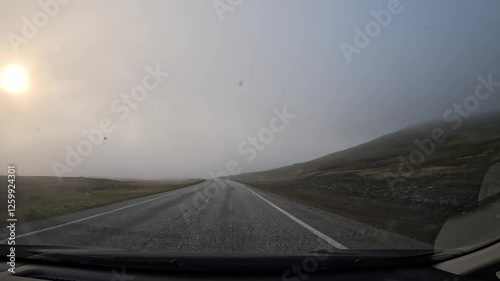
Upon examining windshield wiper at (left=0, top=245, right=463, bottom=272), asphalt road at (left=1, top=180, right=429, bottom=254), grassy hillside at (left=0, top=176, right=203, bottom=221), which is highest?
grassy hillside at (left=0, top=176, right=203, bottom=221)

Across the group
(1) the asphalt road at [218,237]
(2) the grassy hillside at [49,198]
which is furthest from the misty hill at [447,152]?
(2) the grassy hillside at [49,198]

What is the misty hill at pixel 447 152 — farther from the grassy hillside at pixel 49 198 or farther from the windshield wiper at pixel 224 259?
the grassy hillside at pixel 49 198

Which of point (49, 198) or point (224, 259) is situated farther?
point (49, 198)

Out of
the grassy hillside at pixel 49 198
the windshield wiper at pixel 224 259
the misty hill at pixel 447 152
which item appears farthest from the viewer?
Answer: the misty hill at pixel 447 152

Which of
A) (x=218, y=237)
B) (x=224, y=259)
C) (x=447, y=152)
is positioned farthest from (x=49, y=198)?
(x=447, y=152)

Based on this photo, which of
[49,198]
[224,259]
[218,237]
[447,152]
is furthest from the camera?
[447,152]

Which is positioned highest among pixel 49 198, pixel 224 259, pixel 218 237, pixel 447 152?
pixel 447 152

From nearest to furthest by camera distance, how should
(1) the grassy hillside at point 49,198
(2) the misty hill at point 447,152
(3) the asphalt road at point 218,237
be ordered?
(3) the asphalt road at point 218,237 < (1) the grassy hillside at point 49,198 < (2) the misty hill at point 447,152

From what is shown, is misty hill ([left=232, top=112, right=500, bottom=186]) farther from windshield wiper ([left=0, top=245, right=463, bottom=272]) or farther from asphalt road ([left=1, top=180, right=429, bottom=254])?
windshield wiper ([left=0, top=245, right=463, bottom=272])

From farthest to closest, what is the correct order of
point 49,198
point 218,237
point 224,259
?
point 49,198
point 218,237
point 224,259

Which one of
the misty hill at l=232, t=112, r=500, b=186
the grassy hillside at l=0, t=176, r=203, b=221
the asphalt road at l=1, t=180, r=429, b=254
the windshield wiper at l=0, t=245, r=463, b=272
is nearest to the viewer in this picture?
the windshield wiper at l=0, t=245, r=463, b=272

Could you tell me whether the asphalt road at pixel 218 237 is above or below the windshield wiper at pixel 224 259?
below

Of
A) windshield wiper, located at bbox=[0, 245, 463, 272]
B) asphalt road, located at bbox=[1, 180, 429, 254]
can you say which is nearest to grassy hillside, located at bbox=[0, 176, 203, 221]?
asphalt road, located at bbox=[1, 180, 429, 254]

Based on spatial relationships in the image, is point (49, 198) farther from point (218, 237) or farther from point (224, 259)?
point (224, 259)
